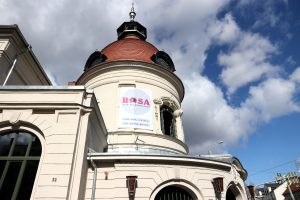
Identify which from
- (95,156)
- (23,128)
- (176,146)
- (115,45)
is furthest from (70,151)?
(115,45)

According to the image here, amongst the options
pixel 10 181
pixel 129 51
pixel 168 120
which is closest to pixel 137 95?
pixel 168 120

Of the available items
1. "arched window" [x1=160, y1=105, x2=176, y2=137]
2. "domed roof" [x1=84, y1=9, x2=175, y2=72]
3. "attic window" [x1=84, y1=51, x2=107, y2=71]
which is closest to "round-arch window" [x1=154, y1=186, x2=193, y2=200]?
"arched window" [x1=160, y1=105, x2=176, y2=137]

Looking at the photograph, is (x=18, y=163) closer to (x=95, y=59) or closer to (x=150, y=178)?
(x=150, y=178)

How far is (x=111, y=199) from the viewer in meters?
8.09

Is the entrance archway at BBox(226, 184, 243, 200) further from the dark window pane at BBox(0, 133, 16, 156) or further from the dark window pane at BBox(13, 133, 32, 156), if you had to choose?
the dark window pane at BBox(0, 133, 16, 156)

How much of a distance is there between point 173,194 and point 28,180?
4849 mm

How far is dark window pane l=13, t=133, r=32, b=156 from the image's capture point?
7.96 metres

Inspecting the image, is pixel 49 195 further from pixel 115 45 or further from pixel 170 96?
pixel 115 45

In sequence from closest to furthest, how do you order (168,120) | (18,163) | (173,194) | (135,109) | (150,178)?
(18,163)
(150,178)
(173,194)
(135,109)
(168,120)

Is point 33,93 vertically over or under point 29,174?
over

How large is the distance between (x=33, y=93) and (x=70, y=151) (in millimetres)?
2695

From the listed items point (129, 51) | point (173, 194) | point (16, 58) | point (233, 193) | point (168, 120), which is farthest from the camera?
point (129, 51)

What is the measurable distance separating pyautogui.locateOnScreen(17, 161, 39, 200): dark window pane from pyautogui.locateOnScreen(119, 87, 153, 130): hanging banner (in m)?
5.39

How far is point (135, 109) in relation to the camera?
12836 millimetres
